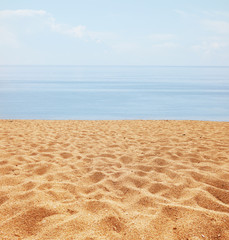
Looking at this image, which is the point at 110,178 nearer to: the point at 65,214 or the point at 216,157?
the point at 65,214

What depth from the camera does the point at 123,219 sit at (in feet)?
8.57

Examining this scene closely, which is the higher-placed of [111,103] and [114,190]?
[111,103]

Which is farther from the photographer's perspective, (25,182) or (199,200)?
(25,182)

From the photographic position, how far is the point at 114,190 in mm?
3457

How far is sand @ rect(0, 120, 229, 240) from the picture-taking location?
7.95ft

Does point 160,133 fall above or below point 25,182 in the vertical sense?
above

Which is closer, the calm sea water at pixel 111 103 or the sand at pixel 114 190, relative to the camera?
the sand at pixel 114 190

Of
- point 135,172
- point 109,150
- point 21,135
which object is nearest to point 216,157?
point 135,172

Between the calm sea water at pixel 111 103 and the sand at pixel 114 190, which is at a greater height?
the calm sea water at pixel 111 103

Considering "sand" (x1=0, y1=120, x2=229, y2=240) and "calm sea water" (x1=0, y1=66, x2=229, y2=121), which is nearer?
"sand" (x1=0, y1=120, x2=229, y2=240)

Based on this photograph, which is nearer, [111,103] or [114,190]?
[114,190]

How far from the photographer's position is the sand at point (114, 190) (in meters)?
2.42

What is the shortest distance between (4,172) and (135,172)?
2.28 metres

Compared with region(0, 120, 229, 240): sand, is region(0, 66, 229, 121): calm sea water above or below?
above
